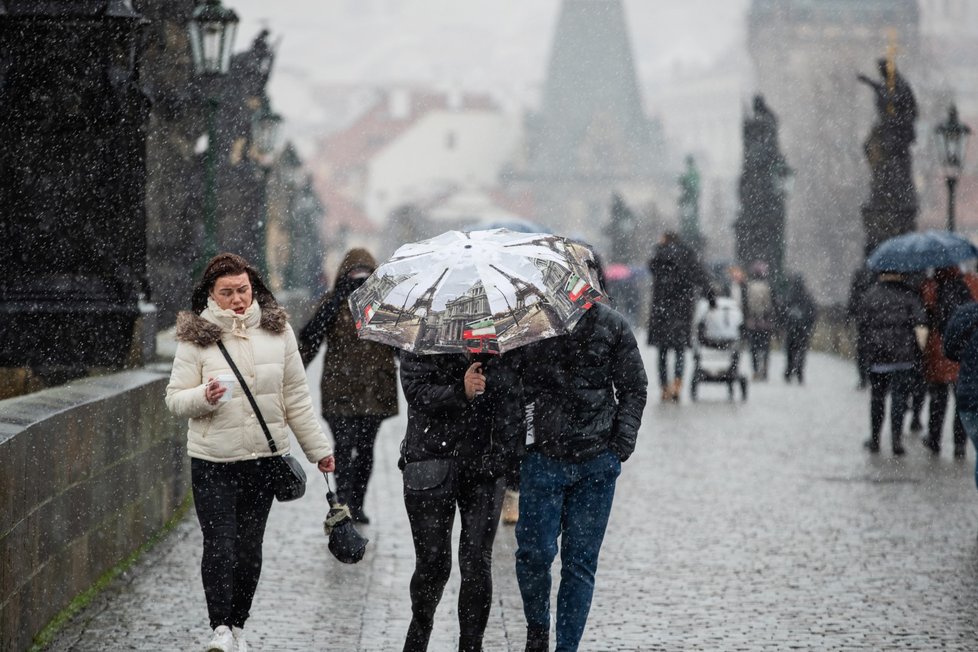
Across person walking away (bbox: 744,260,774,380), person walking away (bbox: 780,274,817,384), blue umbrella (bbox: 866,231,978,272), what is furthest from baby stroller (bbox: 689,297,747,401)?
blue umbrella (bbox: 866,231,978,272)

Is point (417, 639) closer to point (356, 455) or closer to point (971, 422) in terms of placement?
point (356, 455)

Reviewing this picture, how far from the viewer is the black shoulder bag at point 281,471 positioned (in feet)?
19.9

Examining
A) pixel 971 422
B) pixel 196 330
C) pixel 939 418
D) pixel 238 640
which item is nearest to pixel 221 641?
pixel 238 640

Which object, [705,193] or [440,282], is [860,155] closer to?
[705,193]

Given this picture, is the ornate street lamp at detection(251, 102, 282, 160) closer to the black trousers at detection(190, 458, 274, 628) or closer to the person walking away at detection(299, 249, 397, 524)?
the person walking away at detection(299, 249, 397, 524)

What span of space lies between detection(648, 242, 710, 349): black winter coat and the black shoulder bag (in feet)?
37.7

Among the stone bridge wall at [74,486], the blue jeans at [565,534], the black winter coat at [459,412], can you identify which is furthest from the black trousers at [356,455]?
the black winter coat at [459,412]

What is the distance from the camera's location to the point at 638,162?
127 meters

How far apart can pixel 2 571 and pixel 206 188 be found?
1061 centimetres

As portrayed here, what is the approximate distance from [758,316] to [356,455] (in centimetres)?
1366

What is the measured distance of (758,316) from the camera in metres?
22.2

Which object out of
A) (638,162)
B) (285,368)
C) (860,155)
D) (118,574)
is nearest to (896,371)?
(118,574)

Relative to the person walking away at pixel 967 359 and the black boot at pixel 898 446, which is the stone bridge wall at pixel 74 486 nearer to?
the person walking away at pixel 967 359

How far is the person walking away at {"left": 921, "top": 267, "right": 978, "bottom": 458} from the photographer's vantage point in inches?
525
